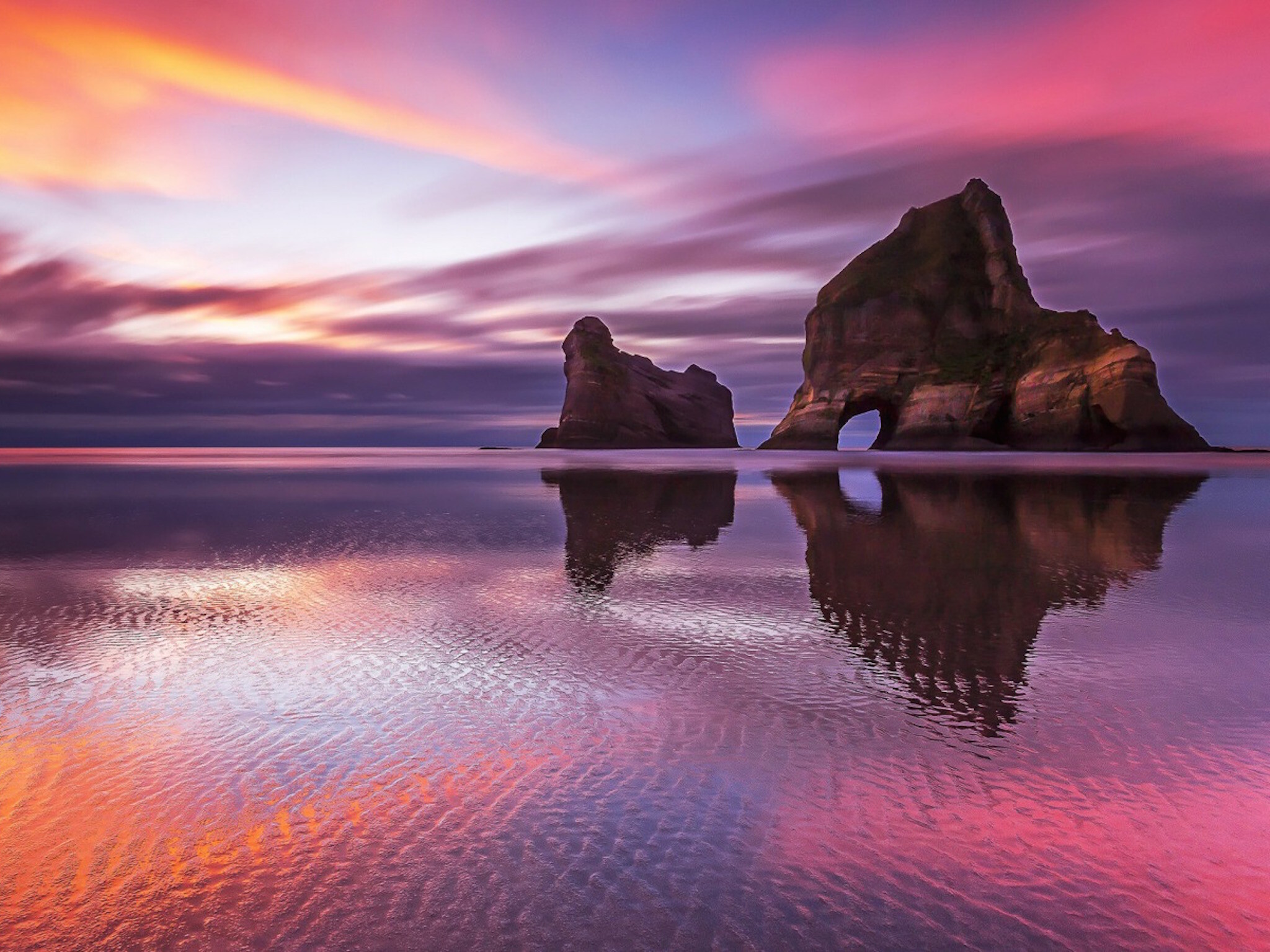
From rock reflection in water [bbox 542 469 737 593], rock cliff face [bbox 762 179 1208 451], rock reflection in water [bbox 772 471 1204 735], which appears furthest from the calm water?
rock cliff face [bbox 762 179 1208 451]

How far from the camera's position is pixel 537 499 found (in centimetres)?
A: 3084

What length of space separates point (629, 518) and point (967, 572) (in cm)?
1148

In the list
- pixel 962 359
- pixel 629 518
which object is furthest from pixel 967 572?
pixel 962 359

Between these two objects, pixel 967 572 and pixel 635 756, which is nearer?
pixel 635 756

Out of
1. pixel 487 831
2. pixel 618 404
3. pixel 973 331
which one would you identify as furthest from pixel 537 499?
pixel 618 404

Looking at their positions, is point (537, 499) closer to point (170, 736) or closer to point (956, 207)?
point (170, 736)

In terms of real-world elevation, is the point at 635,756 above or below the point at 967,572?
above

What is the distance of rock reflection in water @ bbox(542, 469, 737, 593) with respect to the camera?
15.3 metres

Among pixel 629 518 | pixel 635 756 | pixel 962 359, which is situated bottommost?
pixel 629 518

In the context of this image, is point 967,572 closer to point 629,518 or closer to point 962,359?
point 629,518

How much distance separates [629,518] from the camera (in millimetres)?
23469

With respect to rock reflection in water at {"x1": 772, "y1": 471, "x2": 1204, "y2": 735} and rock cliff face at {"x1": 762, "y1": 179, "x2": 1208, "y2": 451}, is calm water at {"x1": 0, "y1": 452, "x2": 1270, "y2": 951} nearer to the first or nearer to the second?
rock reflection in water at {"x1": 772, "y1": 471, "x2": 1204, "y2": 735}

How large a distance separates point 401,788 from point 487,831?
0.90 metres

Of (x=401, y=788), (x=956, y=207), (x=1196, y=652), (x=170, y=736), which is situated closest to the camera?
(x=401, y=788)
